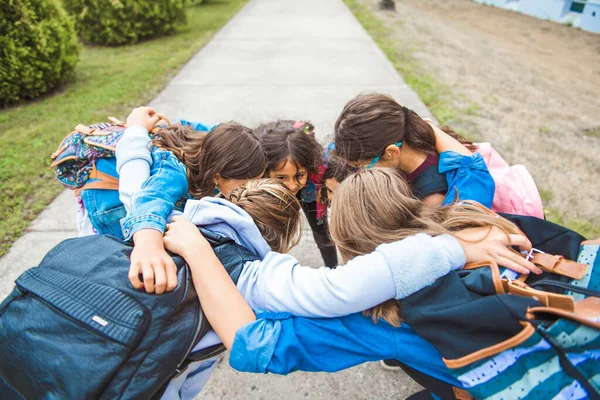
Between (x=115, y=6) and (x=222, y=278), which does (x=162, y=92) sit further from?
(x=222, y=278)

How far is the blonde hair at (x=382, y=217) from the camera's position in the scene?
130 cm

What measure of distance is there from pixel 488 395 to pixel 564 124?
15.4 feet

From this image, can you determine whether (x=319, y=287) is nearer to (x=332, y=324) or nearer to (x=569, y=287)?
(x=332, y=324)

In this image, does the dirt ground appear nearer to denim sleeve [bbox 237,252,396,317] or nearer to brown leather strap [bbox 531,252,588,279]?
brown leather strap [bbox 531,252,588,279]

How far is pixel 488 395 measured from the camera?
0.96 meters

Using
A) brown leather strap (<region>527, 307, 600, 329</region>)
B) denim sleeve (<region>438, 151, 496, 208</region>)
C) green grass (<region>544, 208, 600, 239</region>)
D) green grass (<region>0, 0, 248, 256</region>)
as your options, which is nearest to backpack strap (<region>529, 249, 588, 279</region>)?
brown leather strap (<region>527, 307, 600, 329</region>)

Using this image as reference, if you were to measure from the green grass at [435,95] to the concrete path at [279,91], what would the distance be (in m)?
0.16

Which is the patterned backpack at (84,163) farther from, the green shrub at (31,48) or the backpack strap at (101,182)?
the green shrub at (31,48)

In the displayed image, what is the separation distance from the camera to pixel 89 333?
3.31 feet

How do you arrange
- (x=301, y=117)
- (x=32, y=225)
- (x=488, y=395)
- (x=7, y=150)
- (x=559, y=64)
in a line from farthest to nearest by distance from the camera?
(x=559, y=64), (x=301, y=117), (x=7, y=150), (x=32, y=225), (x=488, y=395)

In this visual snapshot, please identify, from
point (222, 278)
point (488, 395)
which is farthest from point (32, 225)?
point (488, 395)

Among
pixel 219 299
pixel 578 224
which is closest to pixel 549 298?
pixel 219 299

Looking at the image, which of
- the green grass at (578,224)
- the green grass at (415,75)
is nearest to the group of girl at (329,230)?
the green grass at (578,224)

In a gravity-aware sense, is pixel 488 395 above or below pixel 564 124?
above
